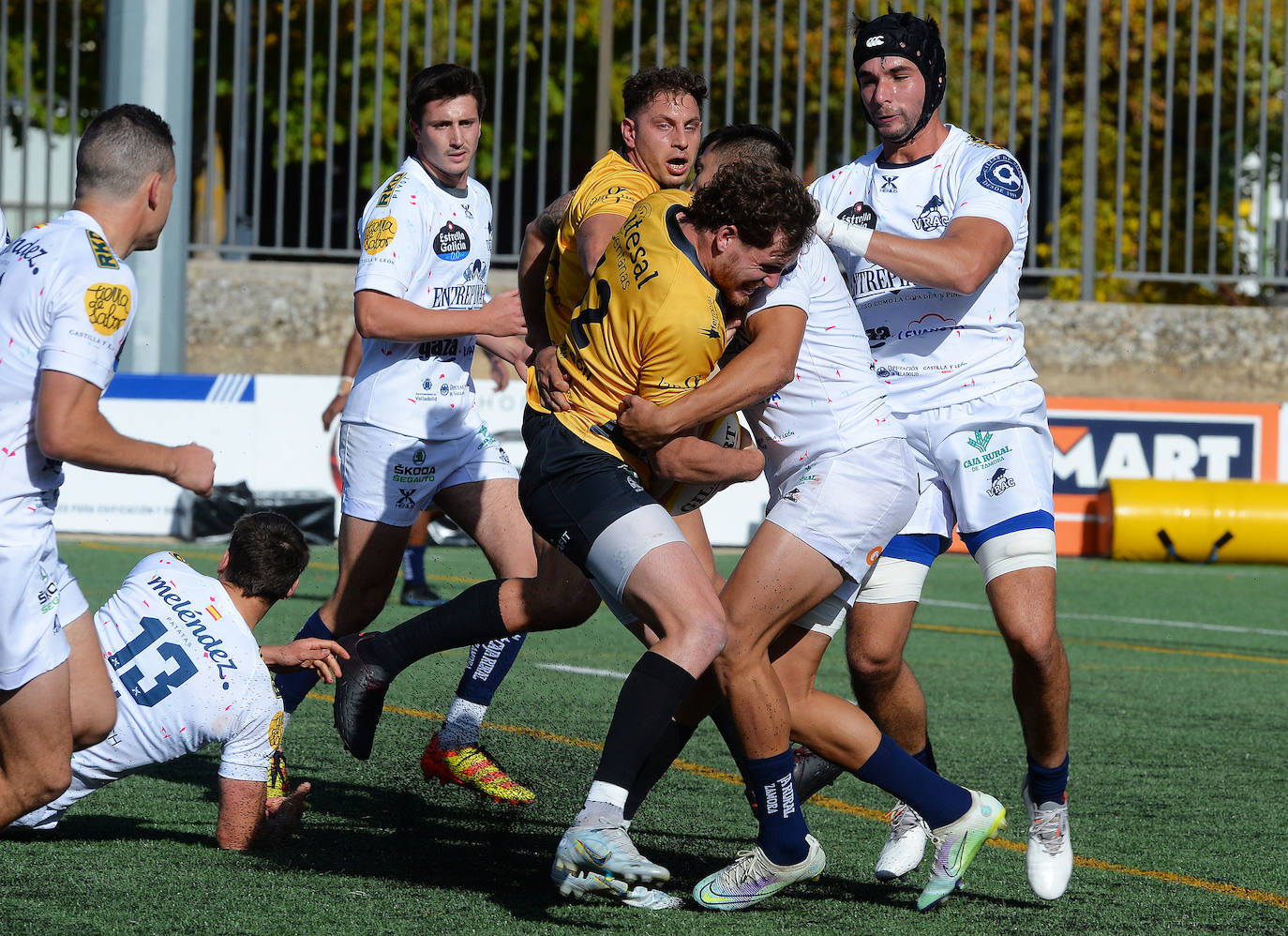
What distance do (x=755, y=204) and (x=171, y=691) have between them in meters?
2.01

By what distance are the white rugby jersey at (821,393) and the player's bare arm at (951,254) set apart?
0.59 feet

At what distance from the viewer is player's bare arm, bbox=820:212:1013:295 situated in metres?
4.48

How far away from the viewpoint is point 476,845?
485 cm

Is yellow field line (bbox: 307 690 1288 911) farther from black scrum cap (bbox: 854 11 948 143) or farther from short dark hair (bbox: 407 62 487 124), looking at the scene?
short dark hair (bbox: 407 62 487 124)

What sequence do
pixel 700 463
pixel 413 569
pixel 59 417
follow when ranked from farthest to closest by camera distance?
pixel 413 569
pixel 700 463
pixel 59 417

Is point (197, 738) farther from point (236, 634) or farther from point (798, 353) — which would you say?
point (798, 353)

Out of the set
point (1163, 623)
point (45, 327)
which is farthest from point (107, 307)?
point (1163, 623)

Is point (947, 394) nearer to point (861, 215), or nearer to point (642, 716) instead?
point (861, 215)

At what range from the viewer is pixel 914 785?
14.3 ft

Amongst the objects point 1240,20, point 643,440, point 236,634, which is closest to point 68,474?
point 236,634

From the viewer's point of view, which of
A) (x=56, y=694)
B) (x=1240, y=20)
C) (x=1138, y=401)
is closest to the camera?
(x=56, y=694)

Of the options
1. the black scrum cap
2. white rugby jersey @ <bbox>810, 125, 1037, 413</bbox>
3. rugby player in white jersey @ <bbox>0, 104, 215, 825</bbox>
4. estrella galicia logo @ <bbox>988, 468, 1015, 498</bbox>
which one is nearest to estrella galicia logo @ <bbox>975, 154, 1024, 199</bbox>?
white rugby jersey @ <bbox>810, 125, 1037, 413</bbox>

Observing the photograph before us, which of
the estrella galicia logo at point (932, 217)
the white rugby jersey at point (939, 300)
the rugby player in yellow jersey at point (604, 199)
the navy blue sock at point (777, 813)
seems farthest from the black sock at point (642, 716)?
the estrella galicia logo at point (932, 217)

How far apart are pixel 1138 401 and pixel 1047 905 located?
10361 mm
